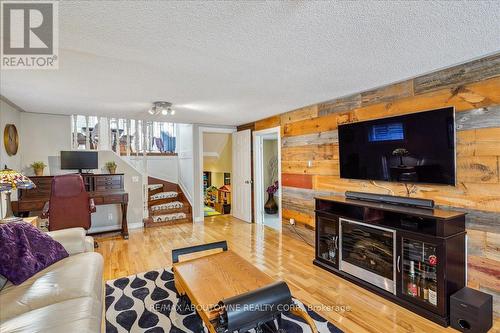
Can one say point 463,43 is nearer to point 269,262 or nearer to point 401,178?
point 401,178

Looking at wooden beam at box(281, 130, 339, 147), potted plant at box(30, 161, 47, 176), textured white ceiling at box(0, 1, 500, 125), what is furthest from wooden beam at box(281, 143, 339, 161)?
potted plant at box(30, 161, 47, 176)

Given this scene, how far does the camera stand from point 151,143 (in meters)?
6.24

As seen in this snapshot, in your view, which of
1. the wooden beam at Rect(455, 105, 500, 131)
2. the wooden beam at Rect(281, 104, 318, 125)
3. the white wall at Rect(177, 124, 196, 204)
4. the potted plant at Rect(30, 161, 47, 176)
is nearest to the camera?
the wooden beam at Rect(455, 105, 500, 131)

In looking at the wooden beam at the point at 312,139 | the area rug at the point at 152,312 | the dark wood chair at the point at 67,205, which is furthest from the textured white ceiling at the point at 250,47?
the area rug at the point at 152,312

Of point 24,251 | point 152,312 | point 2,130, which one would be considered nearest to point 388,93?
point 152,312

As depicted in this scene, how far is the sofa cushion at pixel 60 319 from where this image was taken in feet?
4.25

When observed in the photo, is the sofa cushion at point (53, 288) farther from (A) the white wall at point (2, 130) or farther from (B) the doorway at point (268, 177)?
(B) the doorway at point (268, 177)

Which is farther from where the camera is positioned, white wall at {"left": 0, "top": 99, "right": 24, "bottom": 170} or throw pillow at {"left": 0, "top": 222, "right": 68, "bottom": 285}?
white wall at {"left": 0, "top": 99, "right": 24, "bottom": 170}

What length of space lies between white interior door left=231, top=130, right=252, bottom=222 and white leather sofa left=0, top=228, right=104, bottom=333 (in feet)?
11.7

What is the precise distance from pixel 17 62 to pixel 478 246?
14.3 feet

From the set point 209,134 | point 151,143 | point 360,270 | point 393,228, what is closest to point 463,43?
point 393,228

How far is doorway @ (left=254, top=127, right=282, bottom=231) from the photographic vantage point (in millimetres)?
4918

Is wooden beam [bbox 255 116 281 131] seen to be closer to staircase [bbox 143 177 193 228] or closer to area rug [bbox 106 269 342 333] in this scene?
staircase [bbox 143 177 193 228]

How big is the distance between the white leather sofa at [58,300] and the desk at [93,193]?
224 centimetres
